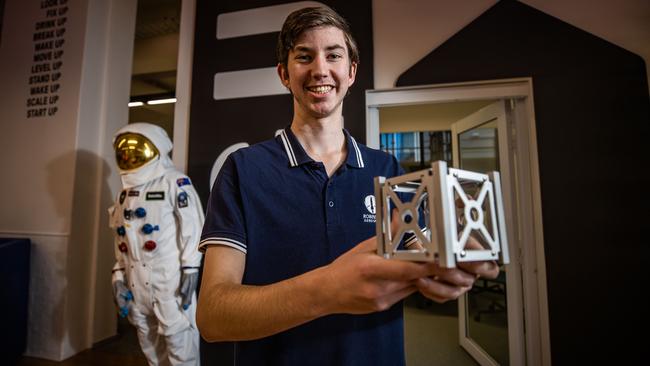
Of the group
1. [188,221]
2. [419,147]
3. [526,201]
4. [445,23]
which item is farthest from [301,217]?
[419,147]

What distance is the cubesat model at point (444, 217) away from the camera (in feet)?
1.51

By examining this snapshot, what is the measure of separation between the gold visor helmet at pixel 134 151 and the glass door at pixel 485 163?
2646 mm

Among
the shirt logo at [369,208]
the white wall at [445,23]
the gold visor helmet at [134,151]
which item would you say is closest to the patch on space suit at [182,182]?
the gold visor helmet at [134,151]

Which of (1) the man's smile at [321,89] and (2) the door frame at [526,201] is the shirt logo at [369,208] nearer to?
(1) the man's smile at [321,89]

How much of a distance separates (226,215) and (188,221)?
5.40 feet

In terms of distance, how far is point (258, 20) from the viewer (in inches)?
105

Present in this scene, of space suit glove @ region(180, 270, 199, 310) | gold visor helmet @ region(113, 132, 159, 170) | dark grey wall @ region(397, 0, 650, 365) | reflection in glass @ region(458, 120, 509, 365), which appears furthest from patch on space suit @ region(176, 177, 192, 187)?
reflection in glass @ region(458, 120, 509, 365)

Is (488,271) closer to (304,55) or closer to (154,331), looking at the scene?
(304,55)

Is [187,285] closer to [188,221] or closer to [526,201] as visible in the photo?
[188,221]

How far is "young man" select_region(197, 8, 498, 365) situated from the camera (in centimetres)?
74

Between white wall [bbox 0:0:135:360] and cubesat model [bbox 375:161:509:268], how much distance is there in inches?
130

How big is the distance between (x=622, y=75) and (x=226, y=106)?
9.36ft

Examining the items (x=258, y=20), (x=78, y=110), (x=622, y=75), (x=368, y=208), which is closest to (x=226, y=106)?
(x=258, y=20)

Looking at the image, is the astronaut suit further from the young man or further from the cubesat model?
the cubesat model
